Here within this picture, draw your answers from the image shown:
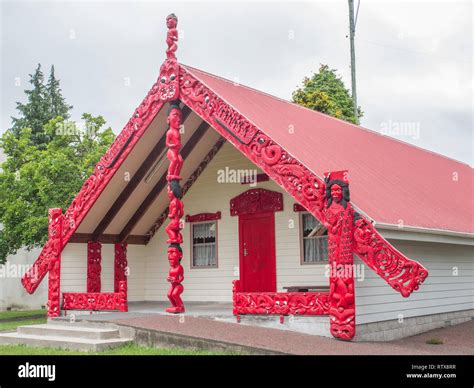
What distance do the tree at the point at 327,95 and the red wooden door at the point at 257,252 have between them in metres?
15.6

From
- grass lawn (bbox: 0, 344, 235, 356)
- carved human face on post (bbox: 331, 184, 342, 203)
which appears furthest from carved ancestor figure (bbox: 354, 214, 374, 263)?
grass lawn (bbox: 0, 344, 235, 356)

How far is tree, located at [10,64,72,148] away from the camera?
35438 mm

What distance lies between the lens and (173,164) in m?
12.5

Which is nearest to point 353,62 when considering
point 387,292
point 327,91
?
point 327,91

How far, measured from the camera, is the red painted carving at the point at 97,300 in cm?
1292

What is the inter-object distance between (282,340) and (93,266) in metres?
7.35

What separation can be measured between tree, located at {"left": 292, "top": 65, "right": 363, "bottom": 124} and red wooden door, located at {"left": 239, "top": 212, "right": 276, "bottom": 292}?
15614 millimetres

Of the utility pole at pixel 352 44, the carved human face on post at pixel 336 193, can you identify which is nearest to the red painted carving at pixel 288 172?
the carved human face on post at pixel 336 193

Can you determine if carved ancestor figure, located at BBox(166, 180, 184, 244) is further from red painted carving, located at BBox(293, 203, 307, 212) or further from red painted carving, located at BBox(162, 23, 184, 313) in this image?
red painted carving, located at BBox(293, 203, 307, 212)

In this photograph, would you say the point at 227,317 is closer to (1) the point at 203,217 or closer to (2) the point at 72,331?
(2) the point at 72,331

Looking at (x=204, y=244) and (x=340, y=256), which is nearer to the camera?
(x=340, y=256)

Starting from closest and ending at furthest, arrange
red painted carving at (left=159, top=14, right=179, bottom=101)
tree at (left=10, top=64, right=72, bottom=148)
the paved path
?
1. the paved path
2. red painted carving at (left=159, top=14, right=179, bottom=101)
3. tree at (left=10, top=64, right=72, bottom=148)

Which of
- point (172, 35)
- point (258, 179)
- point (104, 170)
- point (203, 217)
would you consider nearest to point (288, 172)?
point (172, 35)
